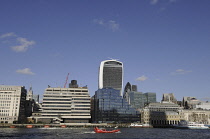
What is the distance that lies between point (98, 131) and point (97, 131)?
672mm

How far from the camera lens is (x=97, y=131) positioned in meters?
154

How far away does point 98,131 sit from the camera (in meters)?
154
